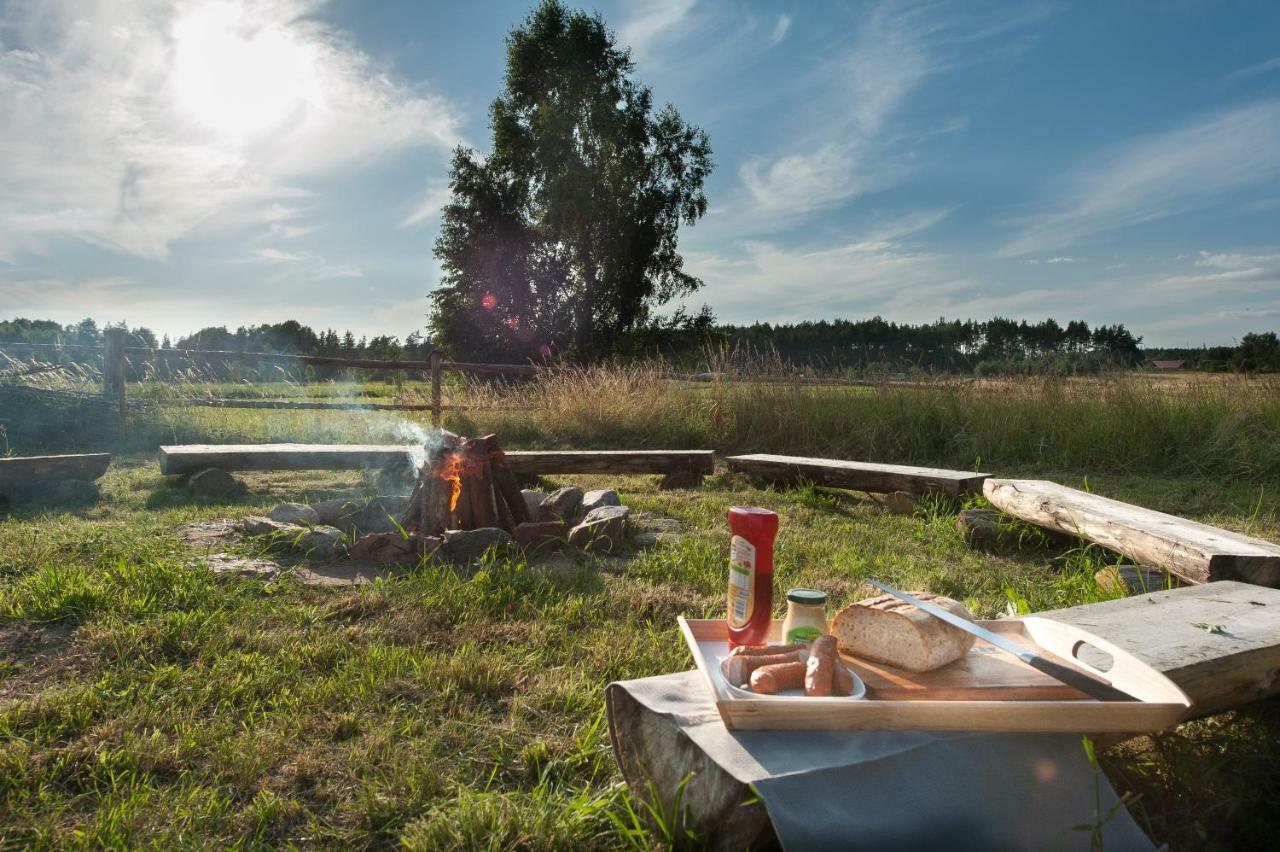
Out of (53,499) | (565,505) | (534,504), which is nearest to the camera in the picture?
(565,505)

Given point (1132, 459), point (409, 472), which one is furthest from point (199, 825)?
point (1132, 459)

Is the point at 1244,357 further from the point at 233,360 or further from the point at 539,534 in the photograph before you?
the point at 233,360

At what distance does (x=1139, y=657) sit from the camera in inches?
74.4

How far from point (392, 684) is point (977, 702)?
1.81 meters

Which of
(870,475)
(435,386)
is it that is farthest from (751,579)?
(435,386)

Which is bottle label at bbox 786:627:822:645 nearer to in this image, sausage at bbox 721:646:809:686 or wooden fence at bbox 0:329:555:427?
sausage at bbox 721:646:809:686

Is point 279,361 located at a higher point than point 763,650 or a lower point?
higher

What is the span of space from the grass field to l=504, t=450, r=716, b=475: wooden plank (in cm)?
96

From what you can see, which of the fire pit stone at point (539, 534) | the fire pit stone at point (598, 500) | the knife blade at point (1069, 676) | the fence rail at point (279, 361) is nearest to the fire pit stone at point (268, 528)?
the fire pit stone at point (539, 534)

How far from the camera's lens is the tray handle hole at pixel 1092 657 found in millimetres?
1814

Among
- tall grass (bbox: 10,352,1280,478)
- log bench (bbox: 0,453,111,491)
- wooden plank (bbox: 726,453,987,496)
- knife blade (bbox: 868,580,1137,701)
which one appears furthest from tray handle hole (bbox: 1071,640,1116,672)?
log bench (bbox: 0,453,111,491)

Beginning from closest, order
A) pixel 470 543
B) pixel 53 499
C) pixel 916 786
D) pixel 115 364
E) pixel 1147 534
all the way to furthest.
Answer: pixel 916 786 < pixel 1147 534 < pixel 470 543 < pixel 53 499 < pixel 115 364

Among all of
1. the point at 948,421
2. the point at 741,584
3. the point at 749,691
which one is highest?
the point at 948,421

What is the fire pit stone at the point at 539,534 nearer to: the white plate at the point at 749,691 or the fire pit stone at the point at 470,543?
the fire pit stone at the point at 470,543
